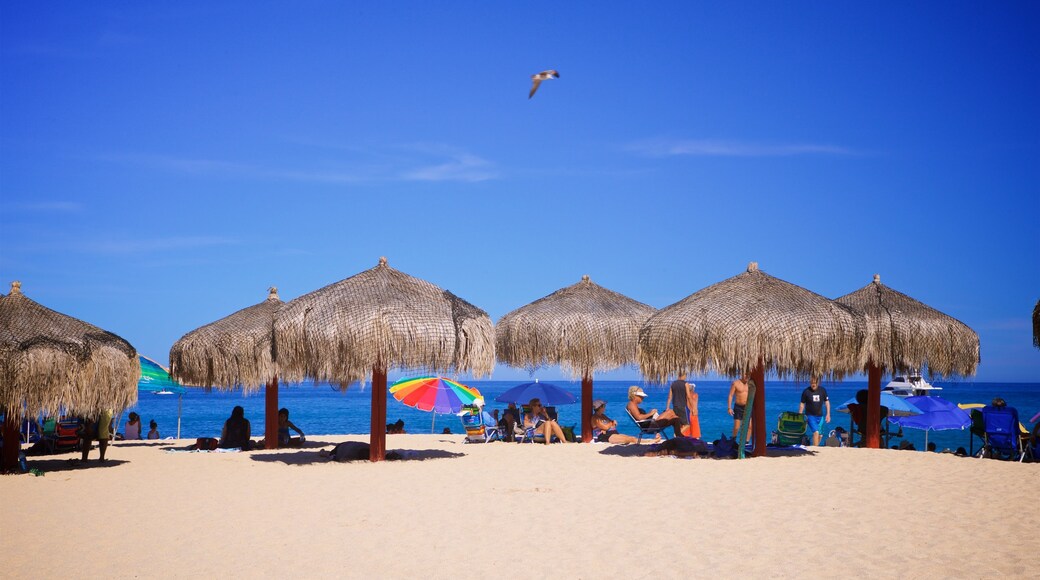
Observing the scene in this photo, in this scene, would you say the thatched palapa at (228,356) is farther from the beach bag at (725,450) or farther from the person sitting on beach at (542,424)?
the beach bag at (725,450)

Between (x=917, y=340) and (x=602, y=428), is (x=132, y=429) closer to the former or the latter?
(x=602, y=428)

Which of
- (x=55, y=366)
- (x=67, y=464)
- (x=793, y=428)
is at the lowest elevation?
(x=67, y=464)

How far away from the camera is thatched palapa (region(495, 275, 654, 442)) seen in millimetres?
16078

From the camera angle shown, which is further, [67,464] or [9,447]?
[67,464]

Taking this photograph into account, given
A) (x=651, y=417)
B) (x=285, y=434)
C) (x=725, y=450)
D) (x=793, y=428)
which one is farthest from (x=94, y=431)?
(x=793, y=428)

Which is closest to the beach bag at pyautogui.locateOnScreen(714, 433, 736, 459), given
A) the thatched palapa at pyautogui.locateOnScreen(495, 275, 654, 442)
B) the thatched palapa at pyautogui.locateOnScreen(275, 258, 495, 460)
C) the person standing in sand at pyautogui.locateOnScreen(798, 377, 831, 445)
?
the person standing in sand at pyautogui.locateOnScreen(798, 377, 831, 445)

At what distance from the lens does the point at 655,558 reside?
250 inches

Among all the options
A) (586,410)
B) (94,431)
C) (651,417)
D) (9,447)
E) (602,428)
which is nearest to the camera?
(9,447)

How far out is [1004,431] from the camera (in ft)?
41.7

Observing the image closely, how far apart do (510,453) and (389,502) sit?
17.3ft

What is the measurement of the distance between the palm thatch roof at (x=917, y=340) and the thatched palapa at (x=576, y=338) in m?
3.97

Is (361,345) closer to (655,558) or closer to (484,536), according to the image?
(484,536)

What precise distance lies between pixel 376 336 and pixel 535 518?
4.62m

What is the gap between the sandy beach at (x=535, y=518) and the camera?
6199mm
